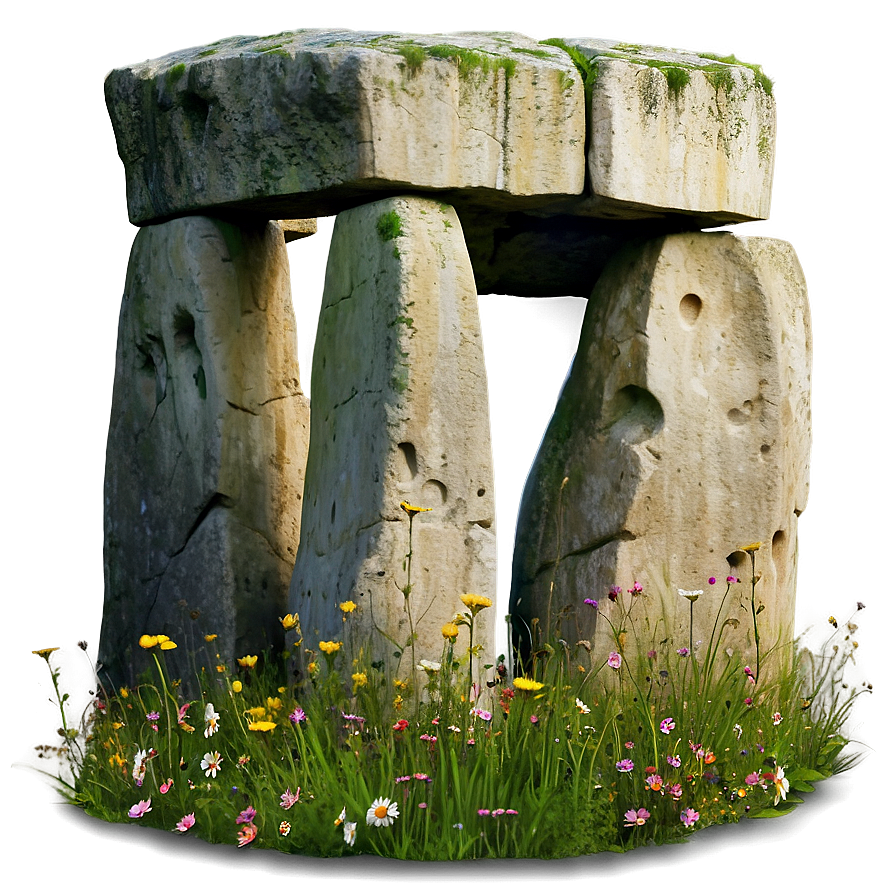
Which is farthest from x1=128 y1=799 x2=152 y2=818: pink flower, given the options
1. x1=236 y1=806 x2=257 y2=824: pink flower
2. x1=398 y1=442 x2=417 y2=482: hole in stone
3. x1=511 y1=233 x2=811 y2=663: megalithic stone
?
x1=511 y1=233 x2=811 y2=663: megalithic stone

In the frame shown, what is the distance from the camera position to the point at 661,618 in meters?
6.09

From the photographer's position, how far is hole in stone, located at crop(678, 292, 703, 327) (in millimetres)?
6258

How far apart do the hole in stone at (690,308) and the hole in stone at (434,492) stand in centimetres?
129

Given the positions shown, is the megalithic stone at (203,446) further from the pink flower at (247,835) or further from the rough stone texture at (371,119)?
the pink flower at (247,835)

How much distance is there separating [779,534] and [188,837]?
2.63 m

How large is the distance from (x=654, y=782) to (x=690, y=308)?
2.01 metres

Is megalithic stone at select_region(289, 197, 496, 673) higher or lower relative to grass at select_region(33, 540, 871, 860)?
higher

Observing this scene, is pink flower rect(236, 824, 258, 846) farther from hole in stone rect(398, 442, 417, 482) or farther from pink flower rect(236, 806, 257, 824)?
hole in stone rect(398, 442, 417, 482)

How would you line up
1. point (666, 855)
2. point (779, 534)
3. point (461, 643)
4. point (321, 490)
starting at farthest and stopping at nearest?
point (779, 534) < point (321, 490) < point (461, 643) < point (666, 855)

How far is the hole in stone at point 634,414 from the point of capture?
621 cm

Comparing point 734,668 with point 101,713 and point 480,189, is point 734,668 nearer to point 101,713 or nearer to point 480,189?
point 480,189

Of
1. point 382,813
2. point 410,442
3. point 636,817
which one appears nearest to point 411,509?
point 410,442

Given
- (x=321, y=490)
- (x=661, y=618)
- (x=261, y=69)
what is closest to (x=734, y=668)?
(x=661, y=618)

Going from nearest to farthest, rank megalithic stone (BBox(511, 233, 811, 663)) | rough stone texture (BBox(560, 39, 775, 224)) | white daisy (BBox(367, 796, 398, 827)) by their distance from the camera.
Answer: white daisy (BBox(367, 796, 398, 827)), rough stone texture (BBox(560, 39, 775, 224)), megalithic stone (BBox(511, 233, 811, 663))
